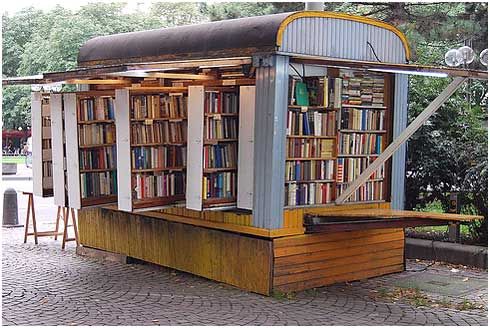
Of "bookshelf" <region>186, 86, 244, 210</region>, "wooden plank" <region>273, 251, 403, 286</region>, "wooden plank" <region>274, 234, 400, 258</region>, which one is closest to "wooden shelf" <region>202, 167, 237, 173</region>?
"bookshelf" <region>186, 86, 244, 210</region>

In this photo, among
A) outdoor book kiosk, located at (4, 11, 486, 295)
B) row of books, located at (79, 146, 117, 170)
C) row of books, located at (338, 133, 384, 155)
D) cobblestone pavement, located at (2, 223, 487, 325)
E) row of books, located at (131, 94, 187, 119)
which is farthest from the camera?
row of books, located at (338, 133, 384, 155)

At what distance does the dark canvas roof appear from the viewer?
7.39 m

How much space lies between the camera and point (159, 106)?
8.08m

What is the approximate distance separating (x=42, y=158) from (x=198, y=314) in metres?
3.33

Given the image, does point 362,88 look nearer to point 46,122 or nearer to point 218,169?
point 218,169

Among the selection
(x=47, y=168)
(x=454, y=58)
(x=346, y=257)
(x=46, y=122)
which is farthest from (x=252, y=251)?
(x=454, y=58)

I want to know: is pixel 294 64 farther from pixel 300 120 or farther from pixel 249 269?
pixel 249 269

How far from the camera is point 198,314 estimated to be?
22.5 feet

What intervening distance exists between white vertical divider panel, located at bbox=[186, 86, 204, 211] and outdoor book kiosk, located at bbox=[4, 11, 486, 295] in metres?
0.01

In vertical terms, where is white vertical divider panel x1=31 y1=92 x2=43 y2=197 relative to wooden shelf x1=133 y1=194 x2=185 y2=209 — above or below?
above

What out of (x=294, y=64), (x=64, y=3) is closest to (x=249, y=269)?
(x=294, y=64)

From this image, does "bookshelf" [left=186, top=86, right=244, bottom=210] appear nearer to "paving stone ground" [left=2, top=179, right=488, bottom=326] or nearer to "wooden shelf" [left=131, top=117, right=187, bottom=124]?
"wooden shelf" [left=131, top=117, right=187, bottom=124]

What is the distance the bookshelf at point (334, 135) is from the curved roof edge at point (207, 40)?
2.33ft

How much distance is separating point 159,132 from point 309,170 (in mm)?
1766
